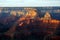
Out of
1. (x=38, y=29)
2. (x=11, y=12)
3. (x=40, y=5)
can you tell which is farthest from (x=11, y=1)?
(x=38, y=29)

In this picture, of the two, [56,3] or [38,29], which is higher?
[56,3]

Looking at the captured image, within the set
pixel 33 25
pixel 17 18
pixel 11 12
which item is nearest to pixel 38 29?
pixel 33 25

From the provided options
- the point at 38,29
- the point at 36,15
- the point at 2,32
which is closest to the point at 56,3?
the point at 36,15

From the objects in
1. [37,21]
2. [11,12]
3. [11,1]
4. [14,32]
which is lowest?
[14,32]

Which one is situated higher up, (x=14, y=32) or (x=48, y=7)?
(x=48, y=7)

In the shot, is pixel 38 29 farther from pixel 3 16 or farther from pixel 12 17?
pixel 3 16

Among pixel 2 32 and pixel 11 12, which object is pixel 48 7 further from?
pixel 2 32

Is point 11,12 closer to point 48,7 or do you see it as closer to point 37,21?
point 37,21

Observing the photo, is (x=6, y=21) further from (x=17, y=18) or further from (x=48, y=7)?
(x=48, y=7)
